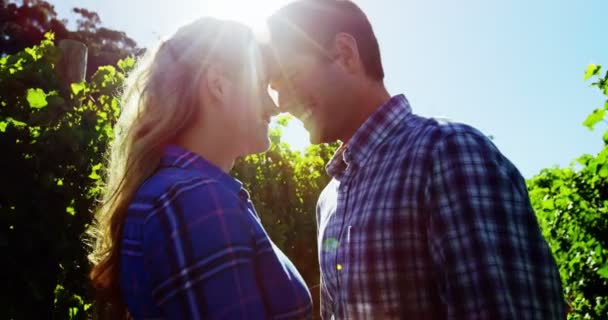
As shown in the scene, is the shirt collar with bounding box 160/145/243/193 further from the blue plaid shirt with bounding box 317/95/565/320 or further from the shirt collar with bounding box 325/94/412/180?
the shirt collar with bounding box 325/94/412/180

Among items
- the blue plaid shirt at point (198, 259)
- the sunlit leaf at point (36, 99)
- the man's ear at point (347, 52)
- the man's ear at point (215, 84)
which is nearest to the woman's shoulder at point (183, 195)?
the blue plaid shirt at point (198, 259)

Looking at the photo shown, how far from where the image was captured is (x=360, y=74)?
8.80ft

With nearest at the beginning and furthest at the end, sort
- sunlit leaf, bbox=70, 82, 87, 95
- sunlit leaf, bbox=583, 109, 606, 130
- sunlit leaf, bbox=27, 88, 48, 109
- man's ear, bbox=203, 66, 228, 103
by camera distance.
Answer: man's ear, bbox=203, 66, 228, 103, sunlit leaf, bbox=27, 88, 48, 109, sunlit leaf, bbox=70, 82, 87, 95, sunlit leaf, bbox=583, 109, 606, 130

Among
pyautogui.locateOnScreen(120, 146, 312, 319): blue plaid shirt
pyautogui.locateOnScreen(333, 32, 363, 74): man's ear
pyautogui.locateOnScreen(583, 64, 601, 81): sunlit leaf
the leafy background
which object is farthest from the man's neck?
pyautogui.locateOnScreen(583, 64, 601, 81): sunlit leaf

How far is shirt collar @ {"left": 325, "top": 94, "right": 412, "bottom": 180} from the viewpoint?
2289mm

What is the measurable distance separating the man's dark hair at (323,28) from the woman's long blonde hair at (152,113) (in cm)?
87

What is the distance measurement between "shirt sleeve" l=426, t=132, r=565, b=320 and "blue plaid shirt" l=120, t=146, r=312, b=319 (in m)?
0.48

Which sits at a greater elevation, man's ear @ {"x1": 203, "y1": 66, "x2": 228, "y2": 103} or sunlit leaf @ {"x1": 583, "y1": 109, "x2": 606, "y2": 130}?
sunlit leaf @ {"x1": 583, "y1": 109, "x2": 606, "y2": 130}

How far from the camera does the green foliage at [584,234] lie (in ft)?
20.3

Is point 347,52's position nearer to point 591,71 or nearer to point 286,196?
point 591,71

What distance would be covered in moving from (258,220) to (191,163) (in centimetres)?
29

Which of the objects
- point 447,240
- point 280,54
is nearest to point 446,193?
point 447,240

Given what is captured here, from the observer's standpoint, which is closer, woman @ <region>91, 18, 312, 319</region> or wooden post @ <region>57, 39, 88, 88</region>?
woman @ <region>91, 18, 312, 319</region>

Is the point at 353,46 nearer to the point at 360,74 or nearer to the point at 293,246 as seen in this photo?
the point at 360,74
